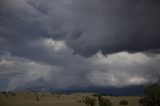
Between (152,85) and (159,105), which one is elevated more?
(152,85)

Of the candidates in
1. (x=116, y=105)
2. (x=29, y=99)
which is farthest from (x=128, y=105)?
(x=29, y=99)

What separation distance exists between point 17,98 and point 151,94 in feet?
195

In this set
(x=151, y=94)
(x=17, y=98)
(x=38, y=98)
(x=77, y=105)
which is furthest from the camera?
(x=38, y=98)

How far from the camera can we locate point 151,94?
87062mm

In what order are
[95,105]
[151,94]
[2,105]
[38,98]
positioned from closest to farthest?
[151,94] < [2,105] < [95,105] < [38,98]

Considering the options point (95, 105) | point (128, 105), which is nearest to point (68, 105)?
point (95, 105)

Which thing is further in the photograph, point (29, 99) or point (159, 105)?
point (29, 99)

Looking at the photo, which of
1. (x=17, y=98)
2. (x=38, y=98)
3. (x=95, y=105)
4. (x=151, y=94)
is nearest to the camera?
(x=151, y=94)

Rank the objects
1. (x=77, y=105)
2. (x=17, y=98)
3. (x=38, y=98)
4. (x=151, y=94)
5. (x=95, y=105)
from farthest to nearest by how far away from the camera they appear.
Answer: (x=38, y=98) → (x=17, y=98) → (x=77, y=105) → (x=95, y=105) → (x=151, y=94)

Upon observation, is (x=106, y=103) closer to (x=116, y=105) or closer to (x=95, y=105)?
(x=95, y=105)

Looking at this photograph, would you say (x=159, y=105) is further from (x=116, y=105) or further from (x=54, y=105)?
(x=54, y=105)

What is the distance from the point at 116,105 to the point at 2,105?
3948cm

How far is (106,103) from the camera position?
9925 centimetres

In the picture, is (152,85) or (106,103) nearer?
(152,85)
